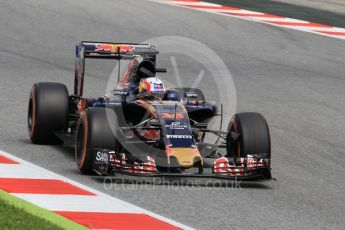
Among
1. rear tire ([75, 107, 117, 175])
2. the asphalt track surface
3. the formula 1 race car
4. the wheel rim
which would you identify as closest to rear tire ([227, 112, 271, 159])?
the formula 1 race car

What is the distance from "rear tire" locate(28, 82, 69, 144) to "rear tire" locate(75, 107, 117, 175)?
4.28 ft

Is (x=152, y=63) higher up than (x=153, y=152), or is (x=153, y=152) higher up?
(x=152, y=63)

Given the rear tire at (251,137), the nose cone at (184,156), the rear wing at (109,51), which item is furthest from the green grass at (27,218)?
the rear wing at (109,51)

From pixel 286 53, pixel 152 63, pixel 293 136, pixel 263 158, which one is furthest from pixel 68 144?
pixel 286 53

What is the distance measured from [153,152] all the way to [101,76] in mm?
7659

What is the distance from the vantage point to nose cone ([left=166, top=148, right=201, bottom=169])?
37.0 feet

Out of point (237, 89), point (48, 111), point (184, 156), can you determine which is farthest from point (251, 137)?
point (237, 89)

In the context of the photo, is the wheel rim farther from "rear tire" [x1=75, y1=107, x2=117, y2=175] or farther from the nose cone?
the nose cone

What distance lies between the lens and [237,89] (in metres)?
18.6

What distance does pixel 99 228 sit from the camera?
9242 millimetres

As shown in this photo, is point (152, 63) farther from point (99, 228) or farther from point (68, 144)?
point (99, 228)

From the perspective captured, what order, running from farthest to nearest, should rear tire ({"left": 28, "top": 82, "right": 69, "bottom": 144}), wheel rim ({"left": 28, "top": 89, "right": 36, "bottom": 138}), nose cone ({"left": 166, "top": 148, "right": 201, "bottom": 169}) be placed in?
wheel rim ({"left": 28, "top": 89, "right": 36, "bottom": 138}), rear tire ({"left": 28, "top": 82, "right": 69, "bottom": 144}), nose cone ({"left": 166, "top": 148, "right": 201, "bottom": 169})

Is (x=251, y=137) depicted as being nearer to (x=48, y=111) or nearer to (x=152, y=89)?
(x=152, y=89)

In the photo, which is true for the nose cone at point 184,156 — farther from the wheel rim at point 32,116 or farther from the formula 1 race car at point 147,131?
the wheel rim at point 32,116
